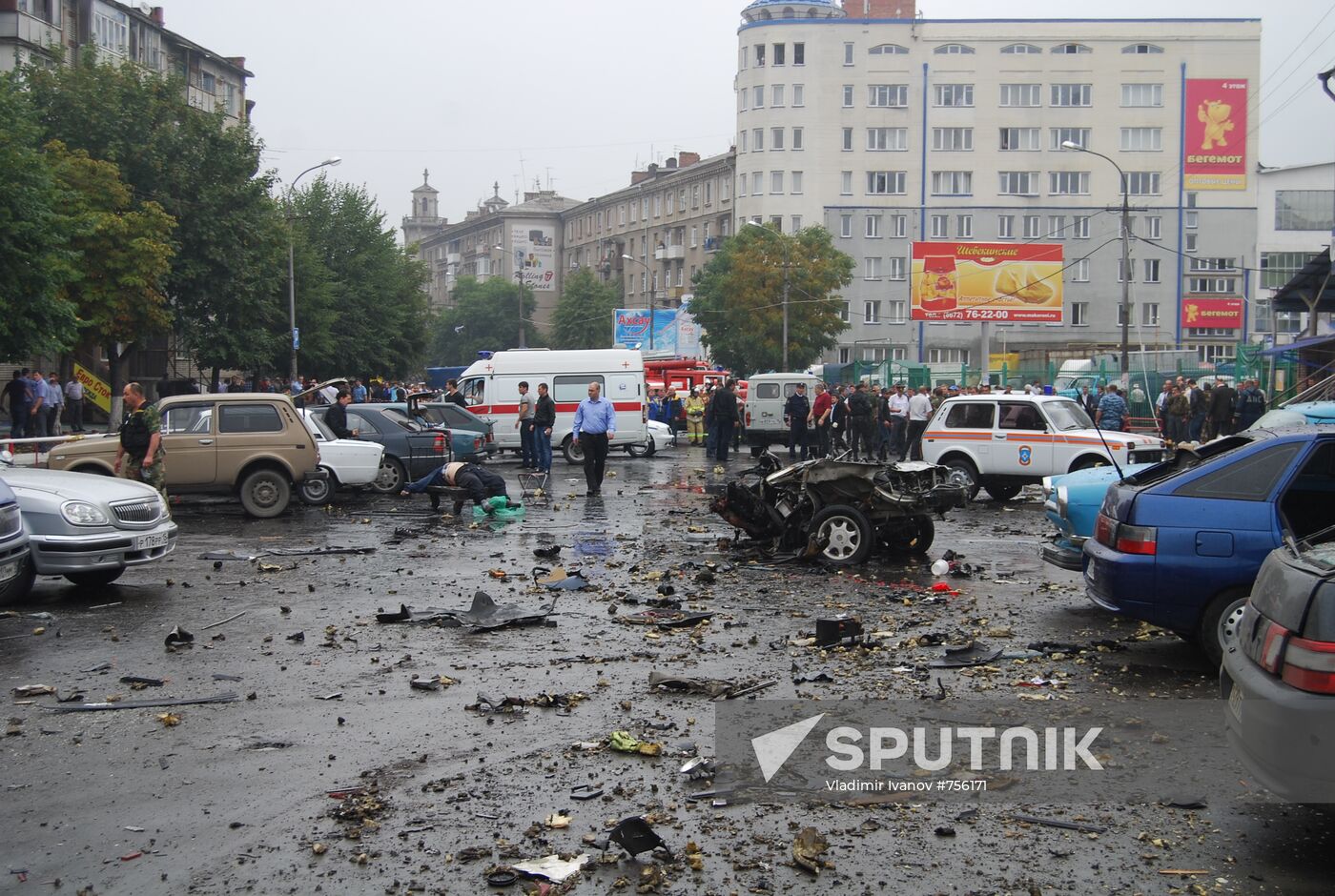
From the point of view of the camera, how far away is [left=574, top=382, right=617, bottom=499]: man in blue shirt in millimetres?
19875

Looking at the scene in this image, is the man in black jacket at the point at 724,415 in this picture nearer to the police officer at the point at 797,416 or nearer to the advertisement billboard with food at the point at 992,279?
the police officer at the point at 797,416

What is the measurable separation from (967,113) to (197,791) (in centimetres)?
7889

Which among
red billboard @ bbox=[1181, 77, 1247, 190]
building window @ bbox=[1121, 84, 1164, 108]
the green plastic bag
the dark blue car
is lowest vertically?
the green plastic bag

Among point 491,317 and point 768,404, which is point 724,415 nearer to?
point 768,404

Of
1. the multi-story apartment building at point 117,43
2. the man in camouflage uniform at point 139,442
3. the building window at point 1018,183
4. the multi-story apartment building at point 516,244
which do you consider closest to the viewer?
the man in camouflage uniform at point 139,442

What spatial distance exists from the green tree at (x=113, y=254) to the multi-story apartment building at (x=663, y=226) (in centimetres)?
5188

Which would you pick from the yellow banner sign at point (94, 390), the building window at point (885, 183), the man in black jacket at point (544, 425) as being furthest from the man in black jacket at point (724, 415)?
the building window at point (885, 183)

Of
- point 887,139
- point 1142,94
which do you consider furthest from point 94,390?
point 1142,94

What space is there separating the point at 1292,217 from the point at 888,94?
2601 cm

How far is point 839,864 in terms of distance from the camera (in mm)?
4914

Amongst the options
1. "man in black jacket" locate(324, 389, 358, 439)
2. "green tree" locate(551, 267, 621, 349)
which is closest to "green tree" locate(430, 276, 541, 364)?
"green tree" locate(551, 267, 621, 349)

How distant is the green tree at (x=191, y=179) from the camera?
38.6 m

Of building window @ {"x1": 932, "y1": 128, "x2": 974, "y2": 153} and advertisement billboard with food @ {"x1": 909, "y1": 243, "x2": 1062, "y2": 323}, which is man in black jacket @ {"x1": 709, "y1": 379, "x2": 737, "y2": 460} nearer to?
advertisement billboard with food @ {"x1": 909, "y1": 243, "x2": 1062, "y2": 323}

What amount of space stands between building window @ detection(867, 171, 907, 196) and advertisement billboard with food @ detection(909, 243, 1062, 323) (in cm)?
2661
